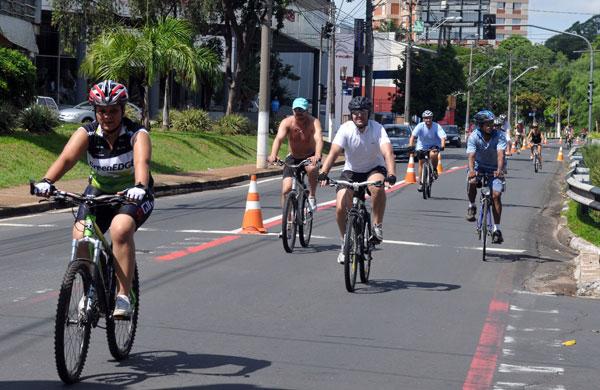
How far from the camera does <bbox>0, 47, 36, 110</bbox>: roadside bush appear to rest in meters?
25.2

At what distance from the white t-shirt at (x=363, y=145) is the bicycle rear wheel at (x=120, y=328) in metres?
4.48

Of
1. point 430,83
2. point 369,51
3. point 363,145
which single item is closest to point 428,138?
point 363,145

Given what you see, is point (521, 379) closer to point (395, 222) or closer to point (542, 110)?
point (395, 222)

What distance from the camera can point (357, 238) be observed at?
10.8 m

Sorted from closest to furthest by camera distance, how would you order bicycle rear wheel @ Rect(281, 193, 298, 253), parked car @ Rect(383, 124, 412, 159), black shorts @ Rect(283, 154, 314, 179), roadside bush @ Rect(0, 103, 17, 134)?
bicycle rear wheel @ Rect(281, 193, 298, 253) < black shorts @ Rect(283, 154, 314, 179) < roadside bush @ Rect(0, 103, 17, 134) < parked car @ Rect(383, 124, 412, 159)

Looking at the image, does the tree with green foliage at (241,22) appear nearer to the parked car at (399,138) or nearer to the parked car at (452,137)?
the parked car at (399,138)

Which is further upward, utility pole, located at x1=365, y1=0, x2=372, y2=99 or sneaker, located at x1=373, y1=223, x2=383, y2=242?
utility pole, located at x1=365, y1=0, x2=372, y2=99

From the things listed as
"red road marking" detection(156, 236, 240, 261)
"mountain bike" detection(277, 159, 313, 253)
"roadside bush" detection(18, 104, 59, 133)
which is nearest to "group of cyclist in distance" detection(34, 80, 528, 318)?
"mountain bike" detection(277, 159, 313, 253)

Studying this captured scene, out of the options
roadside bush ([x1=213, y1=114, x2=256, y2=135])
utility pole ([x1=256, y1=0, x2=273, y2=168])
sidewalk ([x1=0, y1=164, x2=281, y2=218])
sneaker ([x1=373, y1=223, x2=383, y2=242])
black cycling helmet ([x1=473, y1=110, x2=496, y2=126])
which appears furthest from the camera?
roadside bush ([x1=213, y1=114, x2=256, y2=135])

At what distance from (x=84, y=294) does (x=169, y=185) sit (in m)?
18.3

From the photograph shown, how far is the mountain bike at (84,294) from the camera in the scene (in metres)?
6.31

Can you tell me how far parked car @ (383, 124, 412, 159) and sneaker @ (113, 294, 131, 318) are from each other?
123 ft

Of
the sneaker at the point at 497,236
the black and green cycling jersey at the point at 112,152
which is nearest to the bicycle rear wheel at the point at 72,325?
the black and green cycling jersey at the point at 112,152

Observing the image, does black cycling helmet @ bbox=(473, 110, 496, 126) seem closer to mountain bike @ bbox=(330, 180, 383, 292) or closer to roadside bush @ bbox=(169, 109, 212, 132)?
mountain bike @ bbox=(330, 180, 383, 292)
